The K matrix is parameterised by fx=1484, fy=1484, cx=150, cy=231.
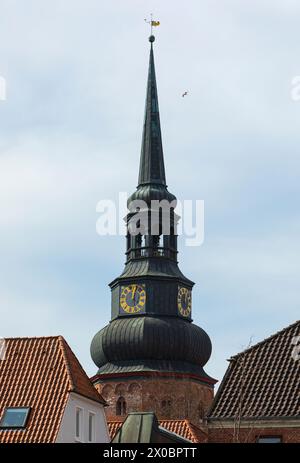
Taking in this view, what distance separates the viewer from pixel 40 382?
169ft

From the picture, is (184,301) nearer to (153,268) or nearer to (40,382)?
(153,268)

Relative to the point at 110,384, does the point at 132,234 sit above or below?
above

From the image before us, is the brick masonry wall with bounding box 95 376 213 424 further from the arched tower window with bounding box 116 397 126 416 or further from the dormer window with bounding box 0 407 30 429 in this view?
the dormer window with bounding box 0 407 30 429

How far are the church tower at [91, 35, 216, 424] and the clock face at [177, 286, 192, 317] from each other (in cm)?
7

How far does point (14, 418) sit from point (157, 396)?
47733 millimetres

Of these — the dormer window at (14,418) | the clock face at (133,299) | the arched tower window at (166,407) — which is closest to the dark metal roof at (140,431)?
the dormer window at (14,418)

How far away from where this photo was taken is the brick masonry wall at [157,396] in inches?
3819

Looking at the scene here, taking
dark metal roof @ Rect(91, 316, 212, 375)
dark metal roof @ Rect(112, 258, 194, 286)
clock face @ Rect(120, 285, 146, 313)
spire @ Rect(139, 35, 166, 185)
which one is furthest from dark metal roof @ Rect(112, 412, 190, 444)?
spire @ Rect(139, 35, 166, 185)

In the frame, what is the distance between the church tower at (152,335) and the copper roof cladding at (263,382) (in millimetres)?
47704

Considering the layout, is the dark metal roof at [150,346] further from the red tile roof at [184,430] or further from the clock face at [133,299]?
the red tile roof at [184,430]
